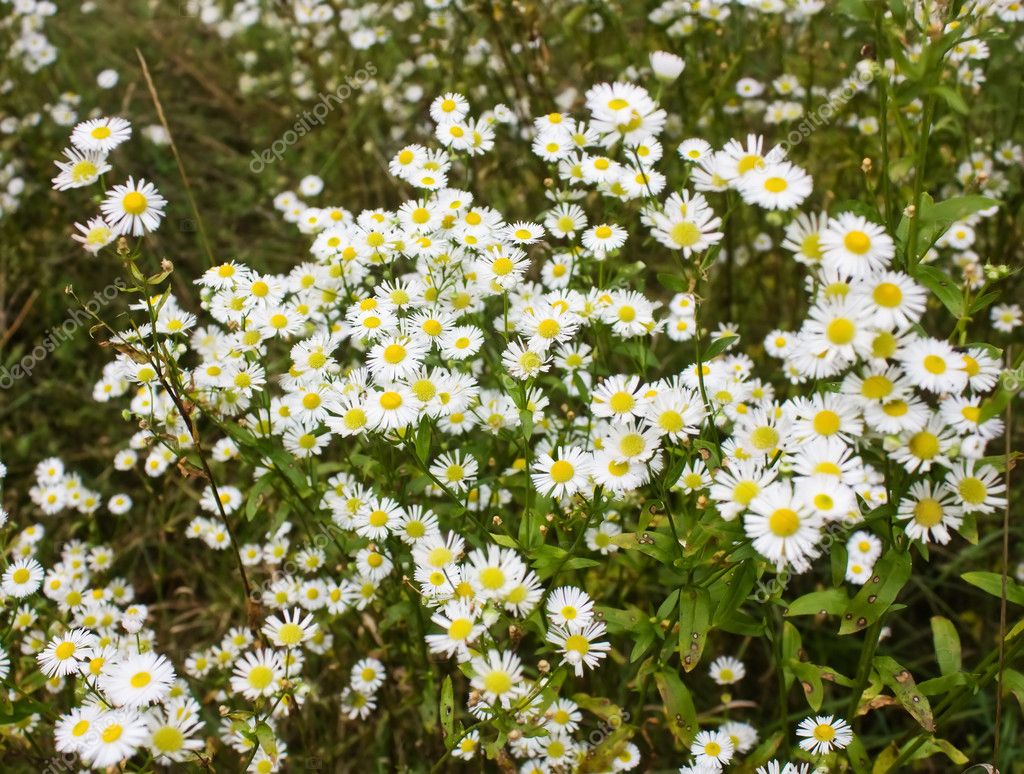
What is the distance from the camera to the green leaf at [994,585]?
1.64 metres

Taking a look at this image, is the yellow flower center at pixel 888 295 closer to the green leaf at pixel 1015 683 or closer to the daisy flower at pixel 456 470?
the green leaf at pixel 1015 683

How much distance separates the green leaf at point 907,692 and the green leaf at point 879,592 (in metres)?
0.17

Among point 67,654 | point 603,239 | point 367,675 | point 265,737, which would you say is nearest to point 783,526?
point 603,239

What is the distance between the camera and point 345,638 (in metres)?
2.52

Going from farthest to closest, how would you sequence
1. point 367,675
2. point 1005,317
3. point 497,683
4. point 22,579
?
point 1005,317 → point 367,675 → point 22,579 → point 497,683

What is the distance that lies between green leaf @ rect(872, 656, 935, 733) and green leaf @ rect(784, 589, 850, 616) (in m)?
0.18

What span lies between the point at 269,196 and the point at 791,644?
11.6ft

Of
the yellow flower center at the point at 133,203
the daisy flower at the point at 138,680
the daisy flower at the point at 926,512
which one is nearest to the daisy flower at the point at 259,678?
the daisy flower at the point at 138,680

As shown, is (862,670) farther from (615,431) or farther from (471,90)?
(471,90)

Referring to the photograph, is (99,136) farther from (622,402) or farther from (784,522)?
(784,522)

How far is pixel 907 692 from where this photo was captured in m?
1.70

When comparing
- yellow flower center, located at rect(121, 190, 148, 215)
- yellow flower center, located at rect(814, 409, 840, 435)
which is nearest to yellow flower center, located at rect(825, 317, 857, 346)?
yellow flower center, located at rect(814, 409, 840, 435)

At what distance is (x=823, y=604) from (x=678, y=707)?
38 centimetres

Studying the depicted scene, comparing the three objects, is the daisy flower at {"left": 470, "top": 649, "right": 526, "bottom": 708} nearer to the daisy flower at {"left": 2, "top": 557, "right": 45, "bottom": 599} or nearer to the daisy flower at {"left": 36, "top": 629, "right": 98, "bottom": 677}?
the daisy flower at {"left": 36, "top": 629, "right": 98, "bottom": 677}
